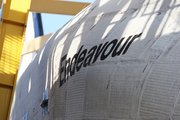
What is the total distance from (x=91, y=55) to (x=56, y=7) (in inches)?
498

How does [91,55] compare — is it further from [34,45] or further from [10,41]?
[34,45]

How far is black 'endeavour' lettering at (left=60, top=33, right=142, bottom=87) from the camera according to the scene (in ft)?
20.5

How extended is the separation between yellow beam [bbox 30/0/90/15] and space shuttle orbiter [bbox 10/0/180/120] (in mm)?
10332

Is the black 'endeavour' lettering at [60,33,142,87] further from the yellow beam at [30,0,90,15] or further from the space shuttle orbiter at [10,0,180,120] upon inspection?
the yellow beam at [30,0,90,15]

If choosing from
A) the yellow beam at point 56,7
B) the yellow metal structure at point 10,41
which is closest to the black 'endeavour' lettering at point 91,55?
the yellow metal structure at point 10,41

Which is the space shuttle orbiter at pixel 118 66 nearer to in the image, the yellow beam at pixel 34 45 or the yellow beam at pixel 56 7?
the yellow beam at pixel 56 7

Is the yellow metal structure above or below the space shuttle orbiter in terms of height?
above

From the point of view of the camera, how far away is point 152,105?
5461 millimetres

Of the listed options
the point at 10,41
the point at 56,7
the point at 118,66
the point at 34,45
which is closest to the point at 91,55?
the point at 118,66

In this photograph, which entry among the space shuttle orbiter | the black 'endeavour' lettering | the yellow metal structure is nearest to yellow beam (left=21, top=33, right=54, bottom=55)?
the yellow metal structure

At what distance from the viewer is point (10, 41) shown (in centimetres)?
1067

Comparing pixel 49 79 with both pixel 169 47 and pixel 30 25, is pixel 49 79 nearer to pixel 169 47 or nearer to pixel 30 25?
pixel 169 47

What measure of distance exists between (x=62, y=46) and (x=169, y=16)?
3.41 m

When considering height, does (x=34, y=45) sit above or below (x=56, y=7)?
below
